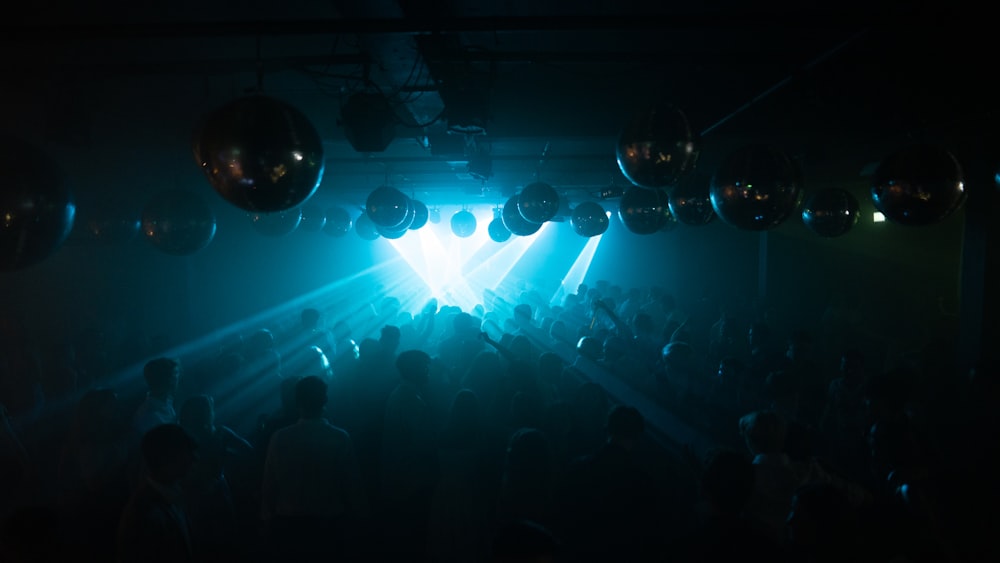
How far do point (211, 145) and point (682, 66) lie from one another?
4646mm

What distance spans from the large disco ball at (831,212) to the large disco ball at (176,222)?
18.1 ft

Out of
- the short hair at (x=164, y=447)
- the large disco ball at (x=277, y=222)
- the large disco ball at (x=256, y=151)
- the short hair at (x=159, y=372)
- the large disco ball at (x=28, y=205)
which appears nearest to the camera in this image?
the large disco ball at (x=256, y=151)

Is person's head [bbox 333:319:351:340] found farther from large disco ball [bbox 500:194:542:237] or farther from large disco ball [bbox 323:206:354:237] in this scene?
large disco ball [bbox 500:194:542:237]

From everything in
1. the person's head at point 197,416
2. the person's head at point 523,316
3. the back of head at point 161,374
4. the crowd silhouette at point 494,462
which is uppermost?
the person's head at point 523,316

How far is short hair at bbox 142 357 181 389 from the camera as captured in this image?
418 cm

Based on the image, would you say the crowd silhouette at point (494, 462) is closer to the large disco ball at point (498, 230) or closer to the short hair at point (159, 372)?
the short hair at point (159, 372)

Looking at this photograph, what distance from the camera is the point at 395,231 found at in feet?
25.4

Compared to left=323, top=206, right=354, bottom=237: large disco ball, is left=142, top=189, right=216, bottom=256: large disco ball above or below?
below

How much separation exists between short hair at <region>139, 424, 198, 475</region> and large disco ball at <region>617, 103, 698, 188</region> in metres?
2.78

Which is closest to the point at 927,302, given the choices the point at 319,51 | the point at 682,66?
the point at 682,66

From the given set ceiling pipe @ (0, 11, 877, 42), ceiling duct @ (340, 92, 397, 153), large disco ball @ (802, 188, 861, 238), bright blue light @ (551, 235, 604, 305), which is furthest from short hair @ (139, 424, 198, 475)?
bright blue light @ (551, 235, 604, 305)

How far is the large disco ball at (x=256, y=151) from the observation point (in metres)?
2.09

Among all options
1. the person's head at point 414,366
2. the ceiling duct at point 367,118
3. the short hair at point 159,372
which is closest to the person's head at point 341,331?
the short hair at point 159,372

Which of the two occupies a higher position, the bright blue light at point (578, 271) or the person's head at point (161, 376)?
the bright blue light at point (578, 271)
